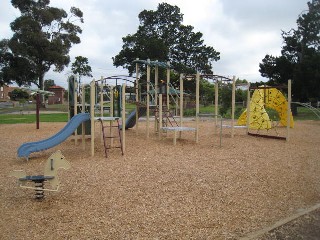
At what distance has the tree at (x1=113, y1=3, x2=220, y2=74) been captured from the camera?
46875 millimetres

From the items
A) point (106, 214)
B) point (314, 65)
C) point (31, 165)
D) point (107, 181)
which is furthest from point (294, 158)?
point (314, 65)

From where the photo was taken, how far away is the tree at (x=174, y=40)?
154 ft

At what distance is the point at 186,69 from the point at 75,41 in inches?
642

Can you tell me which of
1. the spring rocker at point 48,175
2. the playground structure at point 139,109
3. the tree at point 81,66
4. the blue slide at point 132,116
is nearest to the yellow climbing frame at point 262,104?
the playground structure at point 139,109

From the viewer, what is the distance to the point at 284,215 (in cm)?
450

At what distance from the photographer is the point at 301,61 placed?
28.8 metres

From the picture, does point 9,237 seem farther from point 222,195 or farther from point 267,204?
point 267,204

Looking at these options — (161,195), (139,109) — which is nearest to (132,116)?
(139,109)

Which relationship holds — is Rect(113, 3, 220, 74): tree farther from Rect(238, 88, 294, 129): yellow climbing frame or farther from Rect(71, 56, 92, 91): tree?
Rect(238, 88, 294, 129): yellow climbing frame

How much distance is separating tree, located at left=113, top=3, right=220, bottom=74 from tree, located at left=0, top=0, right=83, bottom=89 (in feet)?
27.3

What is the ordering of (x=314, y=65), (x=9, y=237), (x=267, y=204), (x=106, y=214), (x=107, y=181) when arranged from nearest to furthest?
(x=9, y=237)
(x=106, y=214)
(x=267, y=204)
(x=107, y=181)
(x=314, y=65)

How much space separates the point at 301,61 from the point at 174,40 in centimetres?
2521

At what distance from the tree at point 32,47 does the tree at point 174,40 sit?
27.3 ft

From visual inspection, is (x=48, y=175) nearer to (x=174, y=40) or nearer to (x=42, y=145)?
(x=42, y=145)
